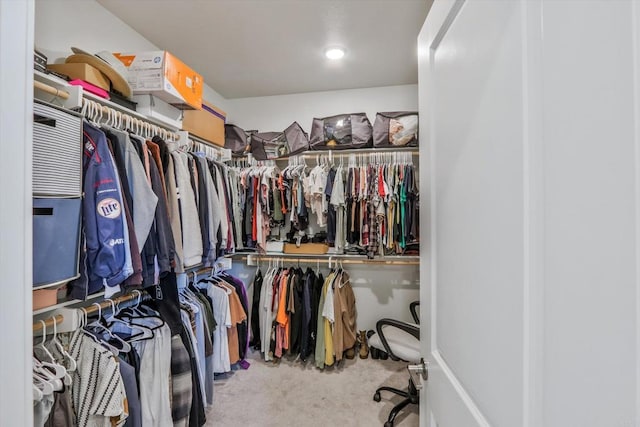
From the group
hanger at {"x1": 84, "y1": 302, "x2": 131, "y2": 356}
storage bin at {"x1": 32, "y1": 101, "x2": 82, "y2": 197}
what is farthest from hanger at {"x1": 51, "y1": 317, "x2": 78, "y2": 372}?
storage bin at {"x1": 32, "y1": 101, "x2": 82, "y2": 197}

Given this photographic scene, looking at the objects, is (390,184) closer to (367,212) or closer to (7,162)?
→ (367,212)

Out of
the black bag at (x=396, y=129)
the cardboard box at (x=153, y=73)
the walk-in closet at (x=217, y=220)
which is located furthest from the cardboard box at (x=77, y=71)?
the black bag at (x=396, y=129)

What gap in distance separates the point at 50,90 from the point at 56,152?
0.33m

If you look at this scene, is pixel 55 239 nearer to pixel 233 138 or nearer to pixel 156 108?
pixel 156 108

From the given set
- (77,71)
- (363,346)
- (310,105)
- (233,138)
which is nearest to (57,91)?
(77,71)

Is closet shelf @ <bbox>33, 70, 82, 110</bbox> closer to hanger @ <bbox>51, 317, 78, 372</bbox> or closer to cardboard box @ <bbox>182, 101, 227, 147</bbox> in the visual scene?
cardboard box @ <bbox>182, 101, 227, 147</bbox>

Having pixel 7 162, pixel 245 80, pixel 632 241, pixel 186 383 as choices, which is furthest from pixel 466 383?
pixel 245 80

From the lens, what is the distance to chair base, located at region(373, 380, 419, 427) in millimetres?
1972

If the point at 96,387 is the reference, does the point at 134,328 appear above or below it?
above

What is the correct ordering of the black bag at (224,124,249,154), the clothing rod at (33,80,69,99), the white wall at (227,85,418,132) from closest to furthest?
the clothing rod at (33,80,69,99)
the black bag at (224,124,249,154)
the white wall at (227,85,418,132)

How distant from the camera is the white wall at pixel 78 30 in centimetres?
156

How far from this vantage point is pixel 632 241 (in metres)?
0.30

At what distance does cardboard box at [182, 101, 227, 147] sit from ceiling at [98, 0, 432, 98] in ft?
1.38

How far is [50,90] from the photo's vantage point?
1258mm
